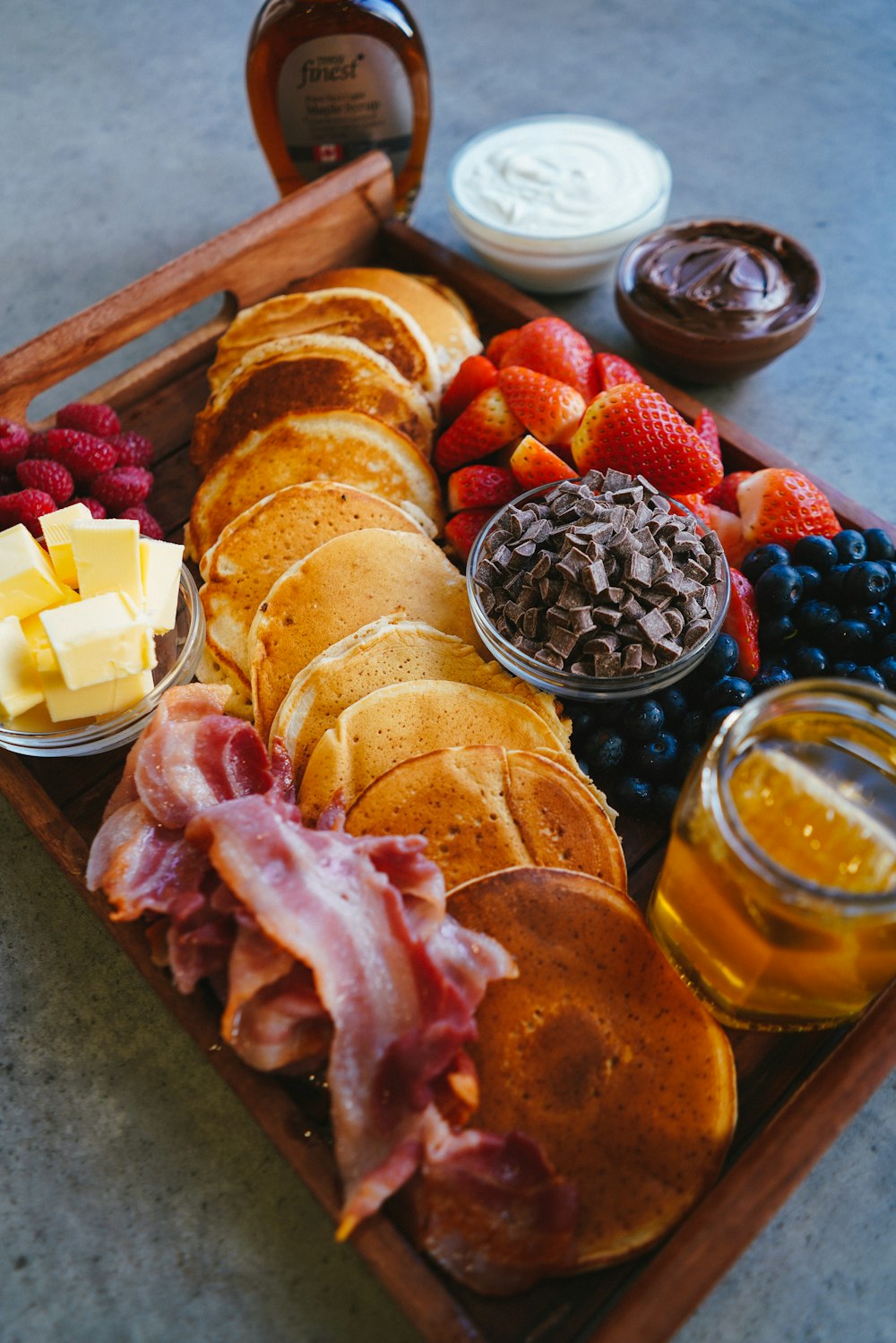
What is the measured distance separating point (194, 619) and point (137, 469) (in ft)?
1.34

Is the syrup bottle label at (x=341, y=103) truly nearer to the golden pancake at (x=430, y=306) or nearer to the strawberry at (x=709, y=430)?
the golden pancake at (x=430, y=306)

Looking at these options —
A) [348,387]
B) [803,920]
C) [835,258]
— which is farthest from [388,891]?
[835,258]

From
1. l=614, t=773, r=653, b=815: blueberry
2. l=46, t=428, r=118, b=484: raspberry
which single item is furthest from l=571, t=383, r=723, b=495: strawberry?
l=46, t=428, r=118, b=484: raspberry

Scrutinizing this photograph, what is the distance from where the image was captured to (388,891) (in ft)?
3.82

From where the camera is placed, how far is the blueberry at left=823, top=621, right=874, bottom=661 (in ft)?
5.00

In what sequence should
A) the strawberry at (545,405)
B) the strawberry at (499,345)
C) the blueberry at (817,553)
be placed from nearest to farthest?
the blueberry at (817,553)
the strawberry at (545,405)
the strawberry at (499,345)

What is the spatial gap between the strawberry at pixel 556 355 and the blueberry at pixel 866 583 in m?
0.58

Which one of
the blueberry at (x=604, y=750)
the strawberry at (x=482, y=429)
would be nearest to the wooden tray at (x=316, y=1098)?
the blueberry at (x=604, y=750)

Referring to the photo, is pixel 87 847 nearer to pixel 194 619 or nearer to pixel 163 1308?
pixel 194 619

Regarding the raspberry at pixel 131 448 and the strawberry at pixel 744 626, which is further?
the raspberry at pixel 131 448

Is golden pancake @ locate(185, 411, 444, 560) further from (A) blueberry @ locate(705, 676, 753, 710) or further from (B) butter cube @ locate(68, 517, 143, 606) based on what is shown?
(A) blueberry @ locate(705, 676, 753, 710)

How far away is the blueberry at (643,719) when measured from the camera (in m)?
1.48

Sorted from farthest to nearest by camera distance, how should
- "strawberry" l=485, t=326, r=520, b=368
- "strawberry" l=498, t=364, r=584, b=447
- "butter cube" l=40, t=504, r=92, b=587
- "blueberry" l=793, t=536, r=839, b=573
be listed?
1. "strawberry" l=485, t=326, r=520, b=368
2. "strawberry" l=498, t=364, r=584, b=447
3. "blueberry" l=793, t=536, r=839, b=573
4. "butter cube" l=40, t=504, r=92, b=587

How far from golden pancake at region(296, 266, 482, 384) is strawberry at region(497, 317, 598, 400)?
127mm
